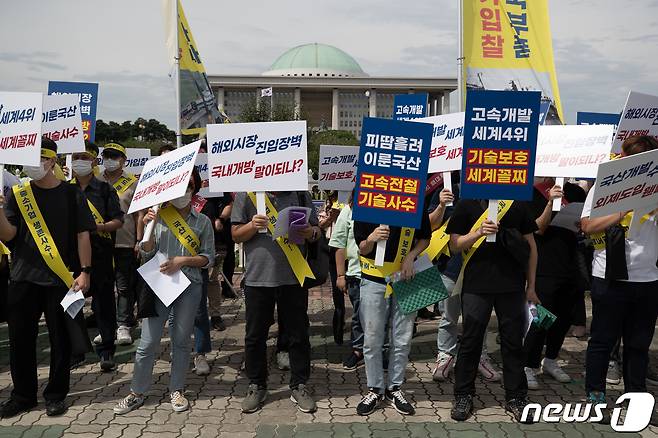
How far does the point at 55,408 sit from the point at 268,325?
1685 millimetres

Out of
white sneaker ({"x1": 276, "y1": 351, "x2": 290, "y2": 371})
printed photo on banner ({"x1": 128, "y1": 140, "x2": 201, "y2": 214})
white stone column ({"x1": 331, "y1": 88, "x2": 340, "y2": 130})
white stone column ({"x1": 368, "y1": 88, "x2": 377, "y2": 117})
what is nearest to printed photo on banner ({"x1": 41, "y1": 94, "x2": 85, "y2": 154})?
printed photo on banner ({"x1": 128, "y1": 140, "x2": 201, "y2": 214})

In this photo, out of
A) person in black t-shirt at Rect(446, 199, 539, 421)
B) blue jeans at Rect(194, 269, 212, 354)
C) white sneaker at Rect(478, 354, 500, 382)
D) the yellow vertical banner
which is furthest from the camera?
the yellow vertical banner

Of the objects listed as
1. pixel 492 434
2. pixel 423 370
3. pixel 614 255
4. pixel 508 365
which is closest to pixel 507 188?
pixel 614 255

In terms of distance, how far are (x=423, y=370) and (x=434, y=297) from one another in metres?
1.44

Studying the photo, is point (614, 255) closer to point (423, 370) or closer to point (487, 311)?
point (487, 311)

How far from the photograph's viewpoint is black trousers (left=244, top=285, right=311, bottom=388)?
15.5 ft

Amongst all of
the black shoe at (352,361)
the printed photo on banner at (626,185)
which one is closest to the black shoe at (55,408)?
the black shoe at (352,361)

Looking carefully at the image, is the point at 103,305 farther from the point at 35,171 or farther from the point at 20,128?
the point at 20,128

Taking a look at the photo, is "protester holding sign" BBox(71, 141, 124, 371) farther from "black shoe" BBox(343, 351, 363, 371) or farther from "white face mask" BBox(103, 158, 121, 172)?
"black shoe" BBox(343, 351, 363, 371)

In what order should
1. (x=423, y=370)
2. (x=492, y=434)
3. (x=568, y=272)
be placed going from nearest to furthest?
(x=492, y=434), (x=568, y=272), (x=423, y=370)

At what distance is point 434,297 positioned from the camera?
4578mm

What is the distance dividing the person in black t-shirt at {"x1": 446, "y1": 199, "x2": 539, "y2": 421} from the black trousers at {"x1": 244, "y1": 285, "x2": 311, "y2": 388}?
1.21m

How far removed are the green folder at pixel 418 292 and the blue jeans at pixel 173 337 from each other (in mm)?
1575

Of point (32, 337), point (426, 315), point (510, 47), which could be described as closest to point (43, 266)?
point (32, 337)
